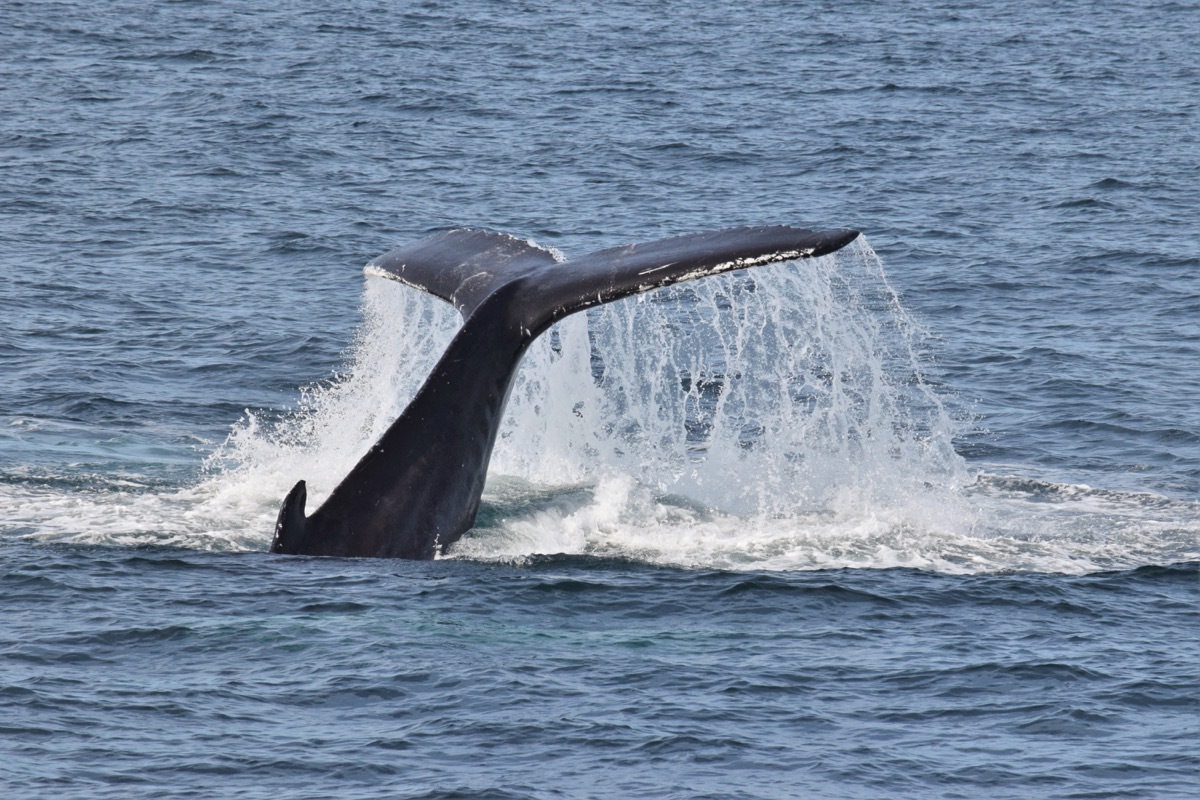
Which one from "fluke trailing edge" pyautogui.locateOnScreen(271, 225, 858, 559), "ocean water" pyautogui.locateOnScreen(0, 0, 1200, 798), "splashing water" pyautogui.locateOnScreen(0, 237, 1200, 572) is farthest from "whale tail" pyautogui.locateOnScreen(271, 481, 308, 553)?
"splashing water" pyautogui.locateOnScreen(0, 237, 1200, 572)

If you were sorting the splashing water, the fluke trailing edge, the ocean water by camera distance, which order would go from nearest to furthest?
1. the ocean water
2. the fluke trailing edge
3. the splashing water

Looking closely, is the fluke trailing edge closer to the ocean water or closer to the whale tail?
the whale tail

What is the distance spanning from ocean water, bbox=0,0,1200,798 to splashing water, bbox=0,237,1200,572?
0.07 m

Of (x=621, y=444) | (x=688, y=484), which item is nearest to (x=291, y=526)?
(x=688, y=484)

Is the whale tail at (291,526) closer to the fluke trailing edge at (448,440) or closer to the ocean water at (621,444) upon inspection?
the fluke trailing edge at (448,440)

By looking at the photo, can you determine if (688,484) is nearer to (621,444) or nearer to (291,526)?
(621,444)

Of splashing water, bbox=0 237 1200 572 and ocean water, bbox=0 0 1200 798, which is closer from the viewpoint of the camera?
ocean water, bbox=0 0 1200 798

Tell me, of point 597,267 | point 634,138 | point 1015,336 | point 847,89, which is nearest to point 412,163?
point 634,138

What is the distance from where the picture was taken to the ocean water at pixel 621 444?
9.62 meters

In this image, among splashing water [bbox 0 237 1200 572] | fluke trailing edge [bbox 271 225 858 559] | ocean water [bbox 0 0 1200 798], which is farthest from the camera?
splashing water [bbox 0 237 1200 572]

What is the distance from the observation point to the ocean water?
9.62 meters

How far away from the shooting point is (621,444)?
53.2 feet

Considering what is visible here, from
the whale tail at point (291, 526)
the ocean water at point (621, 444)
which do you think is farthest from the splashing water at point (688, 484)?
the whale tail at point (291, 526)

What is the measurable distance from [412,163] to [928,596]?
20839mm
